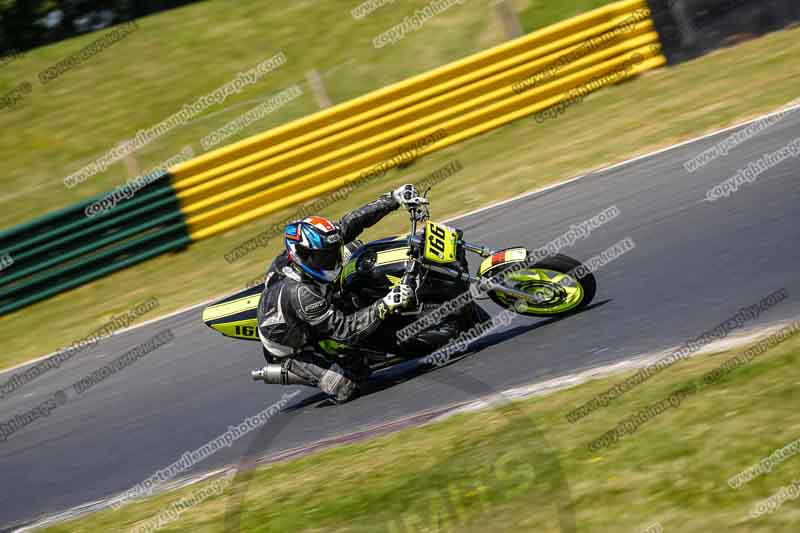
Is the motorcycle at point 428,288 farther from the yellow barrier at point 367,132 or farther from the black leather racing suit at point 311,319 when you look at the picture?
the yellow barrier at point 367,132

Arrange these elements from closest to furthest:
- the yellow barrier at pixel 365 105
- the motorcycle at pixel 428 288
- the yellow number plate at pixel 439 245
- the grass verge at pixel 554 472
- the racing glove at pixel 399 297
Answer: the grass verge at pixel 554 472, the racing glove at pixel 399 297, the yellow number plate at pixel 439 245, the motorcycle at pixel 428 288, the yellow barrier at pixel 365 105

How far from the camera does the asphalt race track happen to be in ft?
22.8

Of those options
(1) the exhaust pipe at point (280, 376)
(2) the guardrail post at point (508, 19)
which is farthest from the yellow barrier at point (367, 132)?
(1) the exhaust pipe at point (280, 376)

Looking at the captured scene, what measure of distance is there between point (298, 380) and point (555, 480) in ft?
10.1

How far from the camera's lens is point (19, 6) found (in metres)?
24.1

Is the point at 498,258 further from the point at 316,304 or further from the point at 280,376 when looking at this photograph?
the point at 280,376

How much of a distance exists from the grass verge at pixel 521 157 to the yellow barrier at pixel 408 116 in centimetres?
30

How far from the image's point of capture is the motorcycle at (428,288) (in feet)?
23.2

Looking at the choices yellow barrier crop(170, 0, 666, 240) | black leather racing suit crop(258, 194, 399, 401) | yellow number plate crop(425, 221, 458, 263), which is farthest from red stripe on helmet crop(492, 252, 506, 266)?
yellow barrier crop(170, 0, 666, 240)

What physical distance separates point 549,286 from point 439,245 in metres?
1.04

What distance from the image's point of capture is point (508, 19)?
1478 centimetres

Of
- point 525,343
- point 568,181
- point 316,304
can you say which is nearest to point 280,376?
point 316,304

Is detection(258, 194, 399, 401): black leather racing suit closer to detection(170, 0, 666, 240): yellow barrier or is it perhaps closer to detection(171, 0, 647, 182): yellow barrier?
detection(170, 0, 666, 240): yellow barrier

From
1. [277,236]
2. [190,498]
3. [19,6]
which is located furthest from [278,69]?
[190,498]
